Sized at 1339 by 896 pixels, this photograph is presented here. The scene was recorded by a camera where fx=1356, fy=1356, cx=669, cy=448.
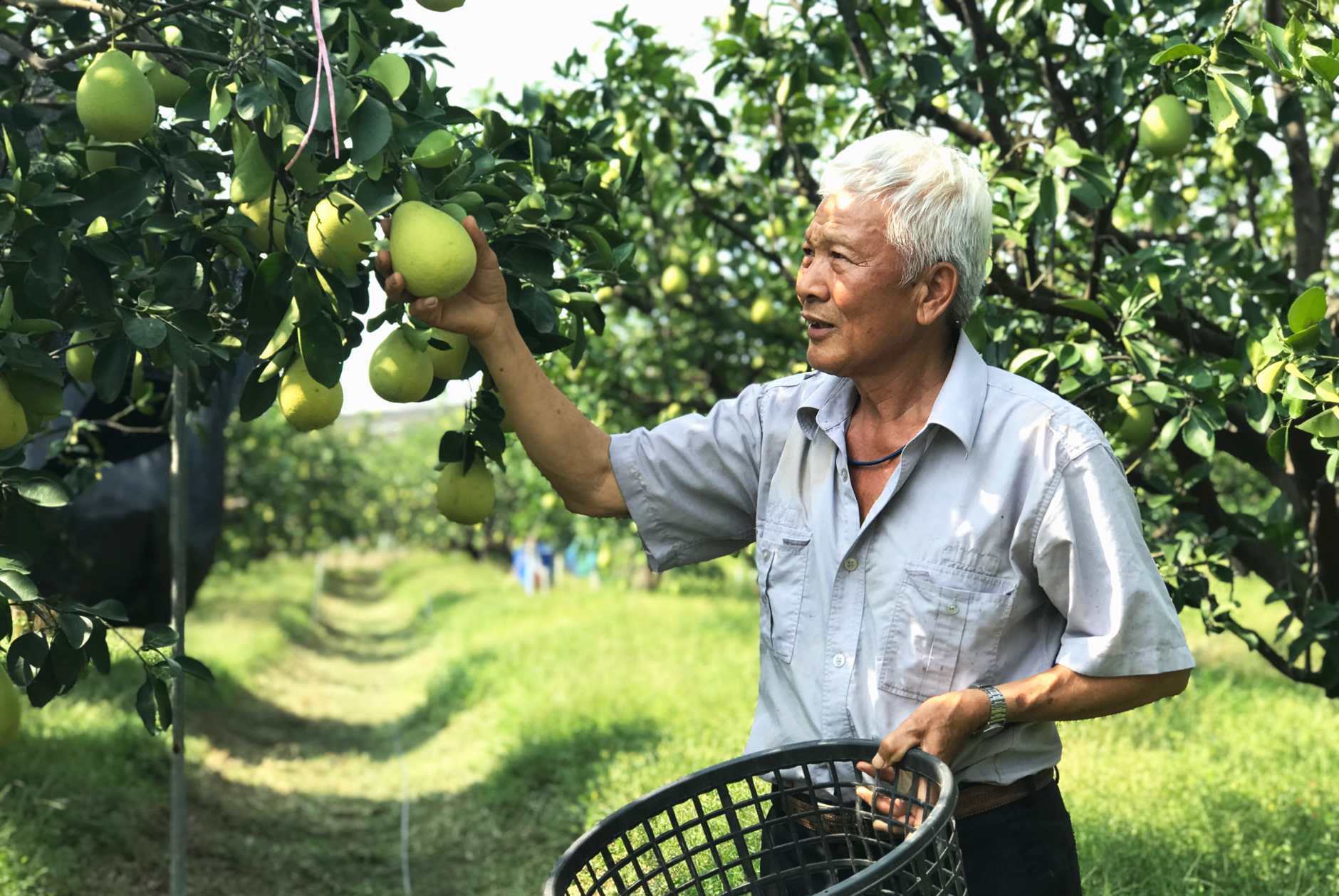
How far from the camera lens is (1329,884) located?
9.75 ft

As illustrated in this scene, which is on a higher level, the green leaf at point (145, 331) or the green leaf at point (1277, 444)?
the green leaf at point (145, 331)

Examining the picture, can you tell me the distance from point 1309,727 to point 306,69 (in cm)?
486

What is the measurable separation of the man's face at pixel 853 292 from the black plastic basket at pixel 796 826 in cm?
48

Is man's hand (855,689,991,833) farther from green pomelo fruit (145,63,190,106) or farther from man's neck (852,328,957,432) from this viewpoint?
green pomelo fruit (145,63,190,106)

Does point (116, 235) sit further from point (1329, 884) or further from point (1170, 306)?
point (1329, 884)

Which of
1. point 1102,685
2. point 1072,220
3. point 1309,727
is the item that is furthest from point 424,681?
point 1102,685

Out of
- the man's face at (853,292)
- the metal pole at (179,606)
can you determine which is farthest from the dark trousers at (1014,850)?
the metal pole at (179,606)

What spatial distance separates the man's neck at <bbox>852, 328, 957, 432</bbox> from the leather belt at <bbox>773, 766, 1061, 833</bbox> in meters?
0.45

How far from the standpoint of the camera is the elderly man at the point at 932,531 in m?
1.53

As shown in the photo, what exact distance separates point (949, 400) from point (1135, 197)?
176cm

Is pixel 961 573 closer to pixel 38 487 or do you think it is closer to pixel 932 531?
pixel 932 531

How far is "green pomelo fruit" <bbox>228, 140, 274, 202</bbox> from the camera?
1604mm

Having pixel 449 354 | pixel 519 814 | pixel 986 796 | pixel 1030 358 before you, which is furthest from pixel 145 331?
pixel 519 814

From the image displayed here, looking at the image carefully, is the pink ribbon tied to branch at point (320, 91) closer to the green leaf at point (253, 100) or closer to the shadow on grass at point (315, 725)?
the green leaf at point (253, 100)
